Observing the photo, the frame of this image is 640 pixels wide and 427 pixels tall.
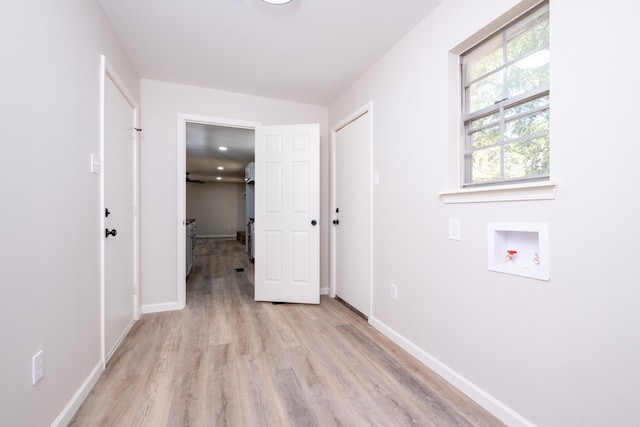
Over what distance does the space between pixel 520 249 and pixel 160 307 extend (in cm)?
314

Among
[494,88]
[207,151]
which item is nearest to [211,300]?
[494,88]

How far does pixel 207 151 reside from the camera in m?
6.11

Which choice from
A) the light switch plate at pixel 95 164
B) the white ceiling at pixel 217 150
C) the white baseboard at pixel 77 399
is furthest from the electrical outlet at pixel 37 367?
the white ceiling at pixel 217 150

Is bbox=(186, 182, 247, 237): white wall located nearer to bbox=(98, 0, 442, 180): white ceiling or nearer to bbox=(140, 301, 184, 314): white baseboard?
bbox=(140, 301, 184, 314): white baseboard

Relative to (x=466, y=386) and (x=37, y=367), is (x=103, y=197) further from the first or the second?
(x=466, y=386)

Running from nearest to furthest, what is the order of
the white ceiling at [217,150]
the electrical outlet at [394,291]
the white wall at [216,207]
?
the electrical outlet at [394,291]
the white ceiling at [217,150]
the white wall at [216,207]

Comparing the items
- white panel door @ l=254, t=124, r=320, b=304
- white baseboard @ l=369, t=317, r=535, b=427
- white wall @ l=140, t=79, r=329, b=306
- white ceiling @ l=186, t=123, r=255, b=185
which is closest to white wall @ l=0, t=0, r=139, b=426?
white wall @ l=140, t=79, r=329, b=306

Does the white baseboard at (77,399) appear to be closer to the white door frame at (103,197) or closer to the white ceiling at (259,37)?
the white door frame at (103,197)

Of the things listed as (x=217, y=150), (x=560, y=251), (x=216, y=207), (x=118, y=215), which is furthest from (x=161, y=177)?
(x=216, y=207)

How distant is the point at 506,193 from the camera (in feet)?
4.45

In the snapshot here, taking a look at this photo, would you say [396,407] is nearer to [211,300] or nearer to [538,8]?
[538,8]

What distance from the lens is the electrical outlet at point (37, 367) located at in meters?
1.10

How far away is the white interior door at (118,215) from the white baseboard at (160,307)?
251 millimetres

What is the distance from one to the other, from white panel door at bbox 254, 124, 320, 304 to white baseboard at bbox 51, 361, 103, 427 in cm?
166
